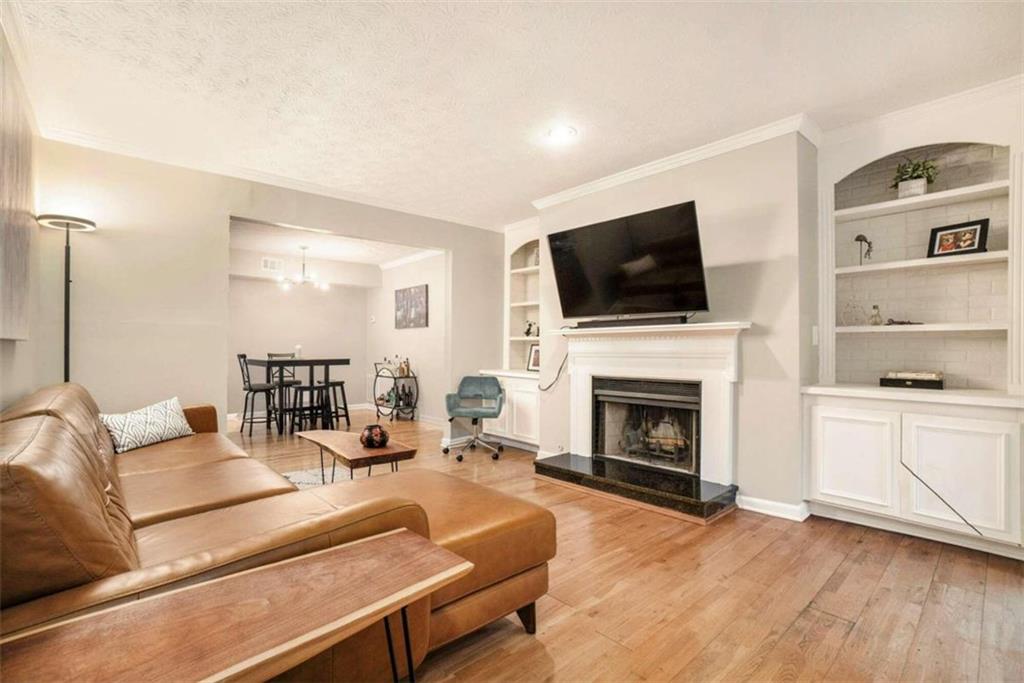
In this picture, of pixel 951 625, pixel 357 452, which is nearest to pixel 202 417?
pixel 357 452

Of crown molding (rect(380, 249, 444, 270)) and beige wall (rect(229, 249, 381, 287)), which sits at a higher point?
crown molding (rect(380, 249, 444, 270))

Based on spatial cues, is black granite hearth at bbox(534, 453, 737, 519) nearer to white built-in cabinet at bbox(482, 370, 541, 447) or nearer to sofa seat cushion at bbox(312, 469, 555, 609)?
white built-in cabinet at bbox(482, 370, 541, 447)

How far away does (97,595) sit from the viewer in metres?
0.88

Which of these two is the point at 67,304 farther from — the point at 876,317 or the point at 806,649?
the point at 876,317

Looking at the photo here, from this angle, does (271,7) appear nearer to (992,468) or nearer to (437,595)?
(437,595)

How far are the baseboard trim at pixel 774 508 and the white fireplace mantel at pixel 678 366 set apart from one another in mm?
160

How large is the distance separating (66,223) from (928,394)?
5258 millimetres

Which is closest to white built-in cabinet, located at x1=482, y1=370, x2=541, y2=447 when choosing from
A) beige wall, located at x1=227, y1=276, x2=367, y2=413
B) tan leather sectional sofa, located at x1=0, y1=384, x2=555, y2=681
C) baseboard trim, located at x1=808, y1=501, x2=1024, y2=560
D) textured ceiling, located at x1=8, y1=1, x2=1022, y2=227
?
textured ceiling, located at x1=8, y1=1, x2=1022, y2=227

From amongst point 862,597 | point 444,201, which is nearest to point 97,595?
point 862,597

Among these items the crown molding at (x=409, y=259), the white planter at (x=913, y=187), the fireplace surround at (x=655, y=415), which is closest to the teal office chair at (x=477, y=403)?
the fireplace surround at (x=655, y=415)

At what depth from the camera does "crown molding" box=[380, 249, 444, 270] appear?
22.9ft

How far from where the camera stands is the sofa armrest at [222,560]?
33.1 inches

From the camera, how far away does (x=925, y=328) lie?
277 centimetres

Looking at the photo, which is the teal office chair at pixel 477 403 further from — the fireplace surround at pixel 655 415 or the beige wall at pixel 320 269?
the beige wall at pixel 320 269
